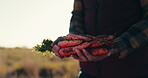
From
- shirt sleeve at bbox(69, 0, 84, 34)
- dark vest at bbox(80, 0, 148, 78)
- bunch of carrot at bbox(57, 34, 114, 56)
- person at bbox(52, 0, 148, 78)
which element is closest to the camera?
bunch of carrot at bbox(57, 34, 114, 56)

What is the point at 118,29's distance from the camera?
3051 millimetres

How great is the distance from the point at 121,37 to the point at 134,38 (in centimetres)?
11

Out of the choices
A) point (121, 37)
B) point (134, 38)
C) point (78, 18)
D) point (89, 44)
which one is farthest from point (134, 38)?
point (78, 18)

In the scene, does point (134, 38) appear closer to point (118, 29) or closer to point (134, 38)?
point (134, 38)

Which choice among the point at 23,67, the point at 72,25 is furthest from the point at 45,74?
the point at 72,25

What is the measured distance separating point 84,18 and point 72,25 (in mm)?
187

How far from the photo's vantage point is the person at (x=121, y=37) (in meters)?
2.88

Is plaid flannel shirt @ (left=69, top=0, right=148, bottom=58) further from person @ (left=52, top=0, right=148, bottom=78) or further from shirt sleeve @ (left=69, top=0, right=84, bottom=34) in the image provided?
shirt sleeve @ (left=69, top=0, right=84, bottom=34)

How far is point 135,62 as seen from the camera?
9.78ft

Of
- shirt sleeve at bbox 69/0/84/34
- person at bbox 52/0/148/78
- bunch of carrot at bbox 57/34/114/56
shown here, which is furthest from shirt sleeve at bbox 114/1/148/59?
shirt sleeve at bbox 69/0/84/34

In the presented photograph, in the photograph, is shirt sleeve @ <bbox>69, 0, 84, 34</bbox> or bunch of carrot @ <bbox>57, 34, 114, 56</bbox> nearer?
bunch of carrot @ <bbox>57, 34, 114, 56</bbox>

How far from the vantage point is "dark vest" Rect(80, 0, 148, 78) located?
9.79ft

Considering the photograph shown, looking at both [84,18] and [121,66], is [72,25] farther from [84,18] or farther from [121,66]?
[121,66]

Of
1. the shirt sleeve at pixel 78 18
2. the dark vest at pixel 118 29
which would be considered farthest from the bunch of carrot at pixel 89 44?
the shirt sleeve at pixel 78 18
